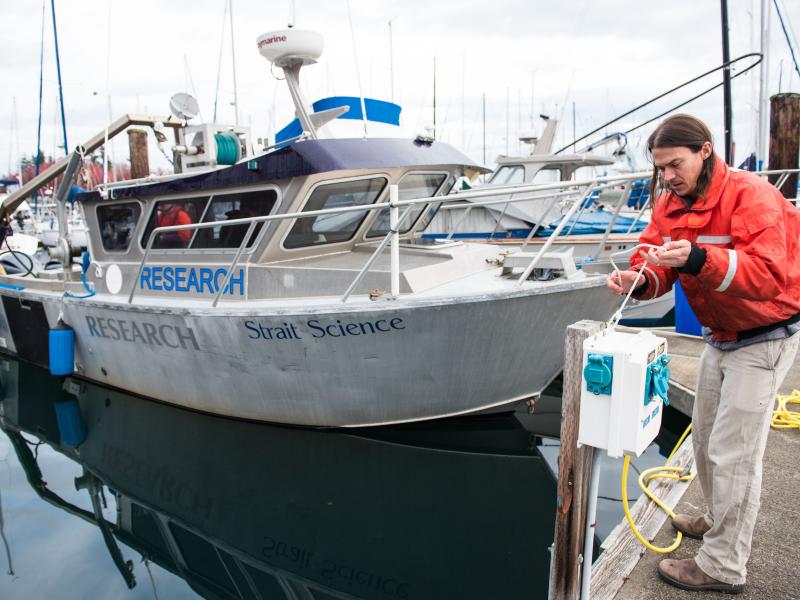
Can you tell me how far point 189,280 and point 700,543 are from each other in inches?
187

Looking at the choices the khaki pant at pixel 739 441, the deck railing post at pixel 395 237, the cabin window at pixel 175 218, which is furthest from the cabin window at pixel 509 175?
the khaki pant at pixel 739 441

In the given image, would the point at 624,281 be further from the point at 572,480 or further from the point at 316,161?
the point at 316,161

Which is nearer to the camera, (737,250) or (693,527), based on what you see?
(737,250)

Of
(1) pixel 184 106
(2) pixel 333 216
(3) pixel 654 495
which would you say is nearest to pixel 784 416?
(3) pixel 654 495

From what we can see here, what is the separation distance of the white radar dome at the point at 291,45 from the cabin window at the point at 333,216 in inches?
58.7

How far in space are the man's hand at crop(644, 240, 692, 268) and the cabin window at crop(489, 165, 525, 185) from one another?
10284 millimetres

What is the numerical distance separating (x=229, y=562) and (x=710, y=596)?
2922 mm

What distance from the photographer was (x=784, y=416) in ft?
13.9

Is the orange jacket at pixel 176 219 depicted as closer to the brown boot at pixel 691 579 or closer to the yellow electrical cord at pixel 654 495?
the yellow electrical cord at pixel 654 495

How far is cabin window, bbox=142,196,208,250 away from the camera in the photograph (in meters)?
5.80

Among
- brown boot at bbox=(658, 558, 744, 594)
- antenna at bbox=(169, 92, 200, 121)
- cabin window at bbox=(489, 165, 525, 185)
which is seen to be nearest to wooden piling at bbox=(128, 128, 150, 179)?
antenna at bbox=(169, 92, 200, 121)

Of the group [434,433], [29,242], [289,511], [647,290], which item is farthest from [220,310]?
[29,242]

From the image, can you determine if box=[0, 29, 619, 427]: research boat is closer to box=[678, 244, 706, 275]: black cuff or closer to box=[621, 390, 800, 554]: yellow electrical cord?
box=[621, 390, 800, 554]: yellow electrical cord

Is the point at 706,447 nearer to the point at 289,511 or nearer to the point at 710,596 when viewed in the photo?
the point at 710,596
